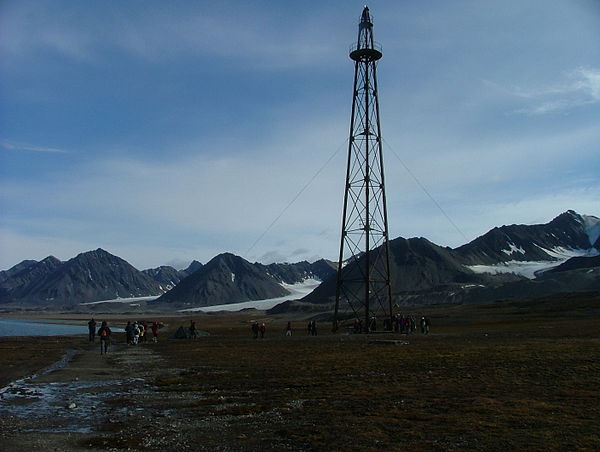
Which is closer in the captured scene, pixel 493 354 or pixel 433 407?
pixel 433 407

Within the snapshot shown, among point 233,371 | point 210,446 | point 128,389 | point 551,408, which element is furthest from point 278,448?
point 233,371

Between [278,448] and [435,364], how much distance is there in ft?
47.3

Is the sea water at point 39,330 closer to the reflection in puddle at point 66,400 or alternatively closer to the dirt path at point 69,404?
the dirt path at point 69,404

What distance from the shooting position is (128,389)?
21.0m

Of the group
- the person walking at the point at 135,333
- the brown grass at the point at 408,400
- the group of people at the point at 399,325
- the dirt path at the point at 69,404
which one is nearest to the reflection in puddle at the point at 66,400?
the dirt path at the point at 69,404

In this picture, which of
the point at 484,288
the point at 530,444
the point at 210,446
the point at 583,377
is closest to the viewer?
the point at 530,444

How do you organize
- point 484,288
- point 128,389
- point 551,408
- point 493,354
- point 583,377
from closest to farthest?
point 551,408
point 583,377
point 128,389
point 493,354
point 484,288

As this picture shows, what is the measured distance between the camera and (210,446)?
12164 millimetres

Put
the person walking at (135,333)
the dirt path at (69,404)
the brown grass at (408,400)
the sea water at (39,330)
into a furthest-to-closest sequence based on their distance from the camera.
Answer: the sea water at (39,330)
the person walking at (135,333)
the dirt path at (69,404)
the brown grass at (408,400)

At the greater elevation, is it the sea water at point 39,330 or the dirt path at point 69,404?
the dirt path at point 69,404

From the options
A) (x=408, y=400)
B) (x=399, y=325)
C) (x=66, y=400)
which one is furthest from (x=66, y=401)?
(x=399, y=325)

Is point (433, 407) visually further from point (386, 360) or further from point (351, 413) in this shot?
point (386, 360)

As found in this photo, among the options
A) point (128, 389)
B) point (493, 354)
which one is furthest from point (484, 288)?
point (128, 389)

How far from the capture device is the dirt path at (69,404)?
13.3 metres
